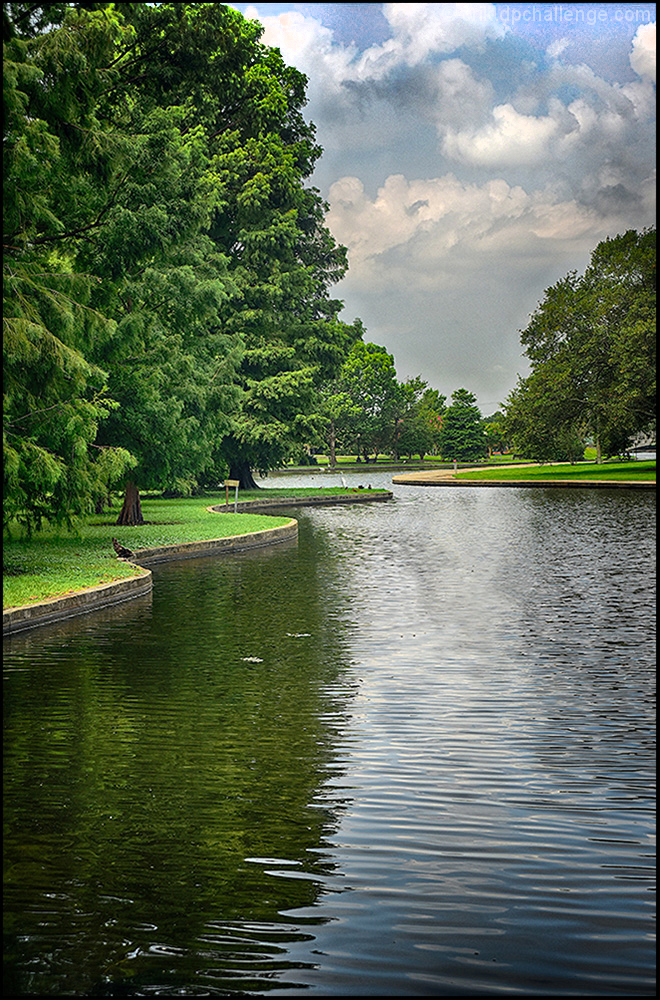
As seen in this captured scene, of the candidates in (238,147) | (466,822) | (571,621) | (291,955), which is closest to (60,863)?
(291,955)

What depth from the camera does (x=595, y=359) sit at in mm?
65625

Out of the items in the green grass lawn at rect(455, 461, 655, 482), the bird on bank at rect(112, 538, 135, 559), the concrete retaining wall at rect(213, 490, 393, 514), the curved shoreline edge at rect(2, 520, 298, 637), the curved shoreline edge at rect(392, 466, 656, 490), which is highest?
the green grass lawn at rect(455, 461, 655, 482)

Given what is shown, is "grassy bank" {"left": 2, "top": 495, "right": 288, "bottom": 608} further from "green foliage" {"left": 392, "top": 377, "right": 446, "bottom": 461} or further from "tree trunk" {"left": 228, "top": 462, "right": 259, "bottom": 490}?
"green foliage" {"left": 392, "top": 377, "right": 446, "bottom": 461}

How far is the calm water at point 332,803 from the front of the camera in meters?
4.25

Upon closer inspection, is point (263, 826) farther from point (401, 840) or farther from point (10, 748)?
point (10, 748)

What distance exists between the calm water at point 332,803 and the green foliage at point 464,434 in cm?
8937

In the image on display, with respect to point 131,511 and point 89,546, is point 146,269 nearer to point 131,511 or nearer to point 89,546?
point 89,546

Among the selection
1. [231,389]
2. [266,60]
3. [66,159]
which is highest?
[266,60]

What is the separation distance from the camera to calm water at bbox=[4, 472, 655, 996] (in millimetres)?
4250

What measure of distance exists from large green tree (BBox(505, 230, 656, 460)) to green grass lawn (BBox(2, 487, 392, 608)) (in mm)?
28558

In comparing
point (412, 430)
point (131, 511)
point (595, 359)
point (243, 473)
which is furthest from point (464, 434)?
point (131, 511)

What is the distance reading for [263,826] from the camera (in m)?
6.02

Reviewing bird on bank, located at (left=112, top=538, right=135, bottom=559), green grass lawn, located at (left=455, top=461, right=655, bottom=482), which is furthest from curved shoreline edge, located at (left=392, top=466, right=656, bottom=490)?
bird on bank, located at (left=112, top=538, right=135, bottom=559)

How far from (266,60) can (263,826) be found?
194 ft
